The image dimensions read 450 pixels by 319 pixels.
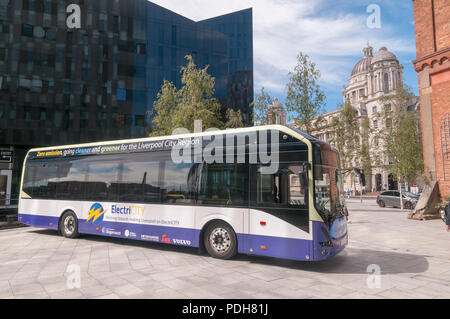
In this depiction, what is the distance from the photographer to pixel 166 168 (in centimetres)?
918

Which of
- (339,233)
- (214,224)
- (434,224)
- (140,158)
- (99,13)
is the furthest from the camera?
(99,13)

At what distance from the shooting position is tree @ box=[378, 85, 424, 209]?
25.5m

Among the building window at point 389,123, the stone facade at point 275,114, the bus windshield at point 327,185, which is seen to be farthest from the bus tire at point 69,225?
the building window at point 389,123

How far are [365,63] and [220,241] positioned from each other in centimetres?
11075

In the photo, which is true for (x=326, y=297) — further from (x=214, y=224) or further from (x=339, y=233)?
(x=214, y=224)

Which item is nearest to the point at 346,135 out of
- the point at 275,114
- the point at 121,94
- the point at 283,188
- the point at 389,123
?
the point at 389,123

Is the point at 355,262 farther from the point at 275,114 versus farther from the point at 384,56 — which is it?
the point at 384,56

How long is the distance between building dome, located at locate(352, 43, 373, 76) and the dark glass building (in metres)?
75.4

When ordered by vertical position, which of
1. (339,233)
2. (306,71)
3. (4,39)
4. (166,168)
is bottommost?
(339,233)

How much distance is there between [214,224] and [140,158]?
327 centimetres

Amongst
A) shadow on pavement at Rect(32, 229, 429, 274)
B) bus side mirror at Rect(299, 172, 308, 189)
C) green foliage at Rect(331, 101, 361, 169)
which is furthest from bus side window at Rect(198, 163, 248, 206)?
green foliage at Rect(331, 101, 361, 169)

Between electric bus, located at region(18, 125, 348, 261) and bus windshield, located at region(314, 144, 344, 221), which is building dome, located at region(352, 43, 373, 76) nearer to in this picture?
bus windshield, located at region(314, 144, 344, 221)

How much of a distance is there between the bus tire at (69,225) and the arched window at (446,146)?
17502 millimetres

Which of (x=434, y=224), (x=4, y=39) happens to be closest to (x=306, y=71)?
(x=434, y=224)
